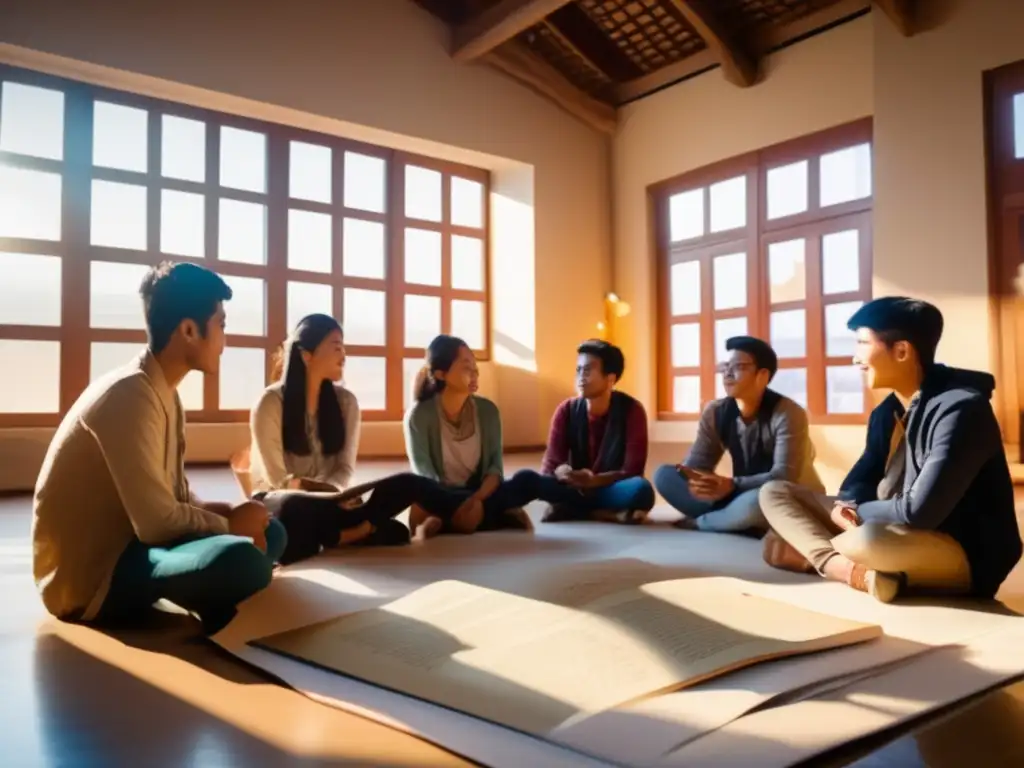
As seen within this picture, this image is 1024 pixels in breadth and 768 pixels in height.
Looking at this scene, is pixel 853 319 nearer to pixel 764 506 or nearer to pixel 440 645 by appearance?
pixel 764 506

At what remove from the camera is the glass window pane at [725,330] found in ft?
20.8

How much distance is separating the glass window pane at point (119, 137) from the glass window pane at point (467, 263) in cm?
252

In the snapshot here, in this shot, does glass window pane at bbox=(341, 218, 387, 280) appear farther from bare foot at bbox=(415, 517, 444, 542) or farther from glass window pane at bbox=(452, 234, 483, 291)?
bare foot at bbox=(415, 517, 444, 542)

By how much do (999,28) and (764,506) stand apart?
4035mm

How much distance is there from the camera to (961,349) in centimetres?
472

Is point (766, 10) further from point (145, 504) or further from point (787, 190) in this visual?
point (145, 504)

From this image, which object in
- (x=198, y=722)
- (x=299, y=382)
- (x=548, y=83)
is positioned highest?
(x=548, y=83)

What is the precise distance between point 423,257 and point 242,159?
1.60 meters

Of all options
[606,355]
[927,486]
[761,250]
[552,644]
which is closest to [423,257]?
[761,250]

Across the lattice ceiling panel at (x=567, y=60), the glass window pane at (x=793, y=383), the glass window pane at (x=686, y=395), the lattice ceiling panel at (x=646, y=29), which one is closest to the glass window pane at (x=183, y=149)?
the lattice ceiling panel at (x=567, y=60)

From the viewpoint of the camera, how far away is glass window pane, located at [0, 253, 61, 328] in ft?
15.9

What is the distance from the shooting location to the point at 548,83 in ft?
22.5

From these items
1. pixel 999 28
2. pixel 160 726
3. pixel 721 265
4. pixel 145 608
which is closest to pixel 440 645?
pixel 160 726

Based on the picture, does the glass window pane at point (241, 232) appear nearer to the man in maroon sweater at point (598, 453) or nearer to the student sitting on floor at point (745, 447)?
the man in maroon sweater at point (598, 453)
